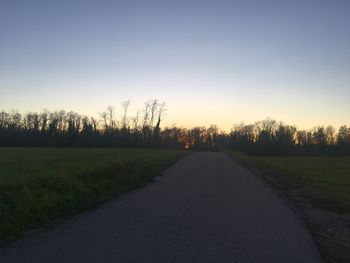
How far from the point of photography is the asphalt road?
6.75 meters

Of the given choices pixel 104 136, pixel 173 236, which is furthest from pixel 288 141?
pixel 173 236

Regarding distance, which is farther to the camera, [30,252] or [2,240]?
[2,240]

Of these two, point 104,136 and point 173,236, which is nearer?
point 173,236

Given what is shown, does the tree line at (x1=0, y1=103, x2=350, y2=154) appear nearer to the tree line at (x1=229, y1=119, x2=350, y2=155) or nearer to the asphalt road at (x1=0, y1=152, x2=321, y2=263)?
the tree line at (x1=229, y1=119, x2=350, y2=155)

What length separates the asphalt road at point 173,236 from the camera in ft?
22.1

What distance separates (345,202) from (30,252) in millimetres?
12543

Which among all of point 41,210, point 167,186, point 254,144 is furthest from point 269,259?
point 254,144

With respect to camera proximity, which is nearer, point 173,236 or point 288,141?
point 173,236

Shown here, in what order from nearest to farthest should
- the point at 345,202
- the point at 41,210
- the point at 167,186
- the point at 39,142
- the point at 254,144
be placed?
the point at 41,210, the point at 345,202, the point at 167,186, the point at 39,142, the point at 254,144

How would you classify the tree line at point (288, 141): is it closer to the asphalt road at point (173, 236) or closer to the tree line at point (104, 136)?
the tree line at point (104, 136)

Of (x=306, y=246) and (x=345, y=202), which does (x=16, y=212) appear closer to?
(x=306, y=246)

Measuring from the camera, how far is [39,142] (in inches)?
3984

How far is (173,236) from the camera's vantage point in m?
8.20

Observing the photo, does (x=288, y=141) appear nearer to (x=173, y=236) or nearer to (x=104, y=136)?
(x=104, y=136)
